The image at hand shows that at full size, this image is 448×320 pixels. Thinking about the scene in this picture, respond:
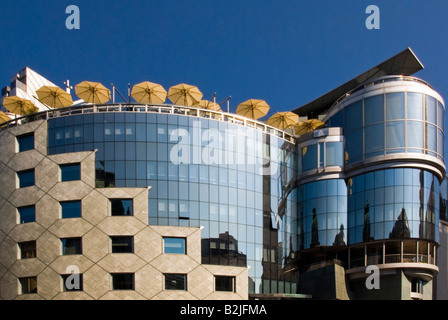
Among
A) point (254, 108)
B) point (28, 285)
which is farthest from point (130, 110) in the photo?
point (28, 285)

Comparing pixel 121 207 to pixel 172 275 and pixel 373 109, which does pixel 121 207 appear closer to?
pixel 172 275

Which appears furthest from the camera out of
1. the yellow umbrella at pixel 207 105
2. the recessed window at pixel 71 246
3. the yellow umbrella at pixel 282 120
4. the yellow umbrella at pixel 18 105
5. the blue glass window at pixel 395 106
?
the yellow umbrella at pixel 207 105

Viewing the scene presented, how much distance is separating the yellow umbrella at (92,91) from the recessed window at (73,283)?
1426 cm

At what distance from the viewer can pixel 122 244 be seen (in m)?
41.7

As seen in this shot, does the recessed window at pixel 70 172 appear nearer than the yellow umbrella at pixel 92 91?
Yes

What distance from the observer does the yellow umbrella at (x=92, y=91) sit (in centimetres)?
4791

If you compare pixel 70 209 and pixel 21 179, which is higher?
pixel 21 179

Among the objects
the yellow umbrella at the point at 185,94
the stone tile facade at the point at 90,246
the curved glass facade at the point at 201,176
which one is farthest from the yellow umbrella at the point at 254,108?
the stone tile facade at the point at 90,246

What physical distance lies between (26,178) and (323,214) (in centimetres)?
2212

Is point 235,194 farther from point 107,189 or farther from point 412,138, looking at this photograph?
point 412,138

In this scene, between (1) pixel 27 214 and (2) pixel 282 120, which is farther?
(2) pixel 282 120

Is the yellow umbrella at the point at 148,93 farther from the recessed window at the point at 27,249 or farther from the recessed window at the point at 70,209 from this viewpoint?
the recessed window at the point at 27,249

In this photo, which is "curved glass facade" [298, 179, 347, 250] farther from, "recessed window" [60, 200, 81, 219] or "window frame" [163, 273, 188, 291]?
"recessed window" [60, 200, 81, 219]

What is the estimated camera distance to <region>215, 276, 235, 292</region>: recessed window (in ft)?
139
